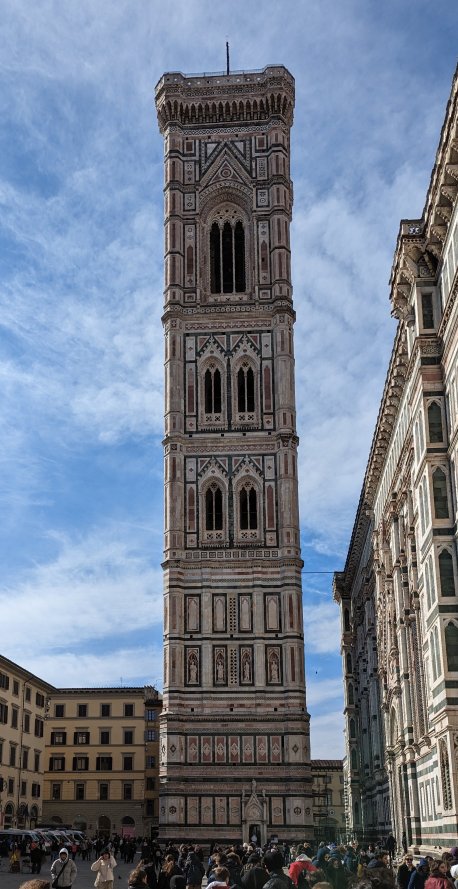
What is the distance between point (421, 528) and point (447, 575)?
3715 mm

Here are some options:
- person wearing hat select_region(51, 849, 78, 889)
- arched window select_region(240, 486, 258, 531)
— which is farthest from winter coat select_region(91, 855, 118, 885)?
arched window select_region(240, 486, 258, 531)

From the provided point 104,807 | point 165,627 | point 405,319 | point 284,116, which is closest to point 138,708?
point 104,807

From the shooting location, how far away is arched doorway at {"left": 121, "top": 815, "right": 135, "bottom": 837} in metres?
86.6

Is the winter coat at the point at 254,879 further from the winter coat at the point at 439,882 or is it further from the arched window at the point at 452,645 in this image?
the arched window at the point at 452,645

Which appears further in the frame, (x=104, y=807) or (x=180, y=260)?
(x=104, y=807)

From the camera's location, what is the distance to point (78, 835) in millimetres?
72688

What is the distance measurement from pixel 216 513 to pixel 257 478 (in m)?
2.88

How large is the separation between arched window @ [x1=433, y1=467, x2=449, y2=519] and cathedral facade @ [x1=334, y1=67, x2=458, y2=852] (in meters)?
0.03

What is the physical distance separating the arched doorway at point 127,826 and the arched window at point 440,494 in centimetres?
6335

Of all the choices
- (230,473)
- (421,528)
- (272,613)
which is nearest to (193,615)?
(272,613)

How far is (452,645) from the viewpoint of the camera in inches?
1132

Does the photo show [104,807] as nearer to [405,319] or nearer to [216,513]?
[216,513]

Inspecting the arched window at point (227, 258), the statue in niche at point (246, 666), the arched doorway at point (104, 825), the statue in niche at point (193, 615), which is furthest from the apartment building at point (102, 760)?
the arched window at point (227, 258)

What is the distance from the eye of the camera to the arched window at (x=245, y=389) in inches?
2462
